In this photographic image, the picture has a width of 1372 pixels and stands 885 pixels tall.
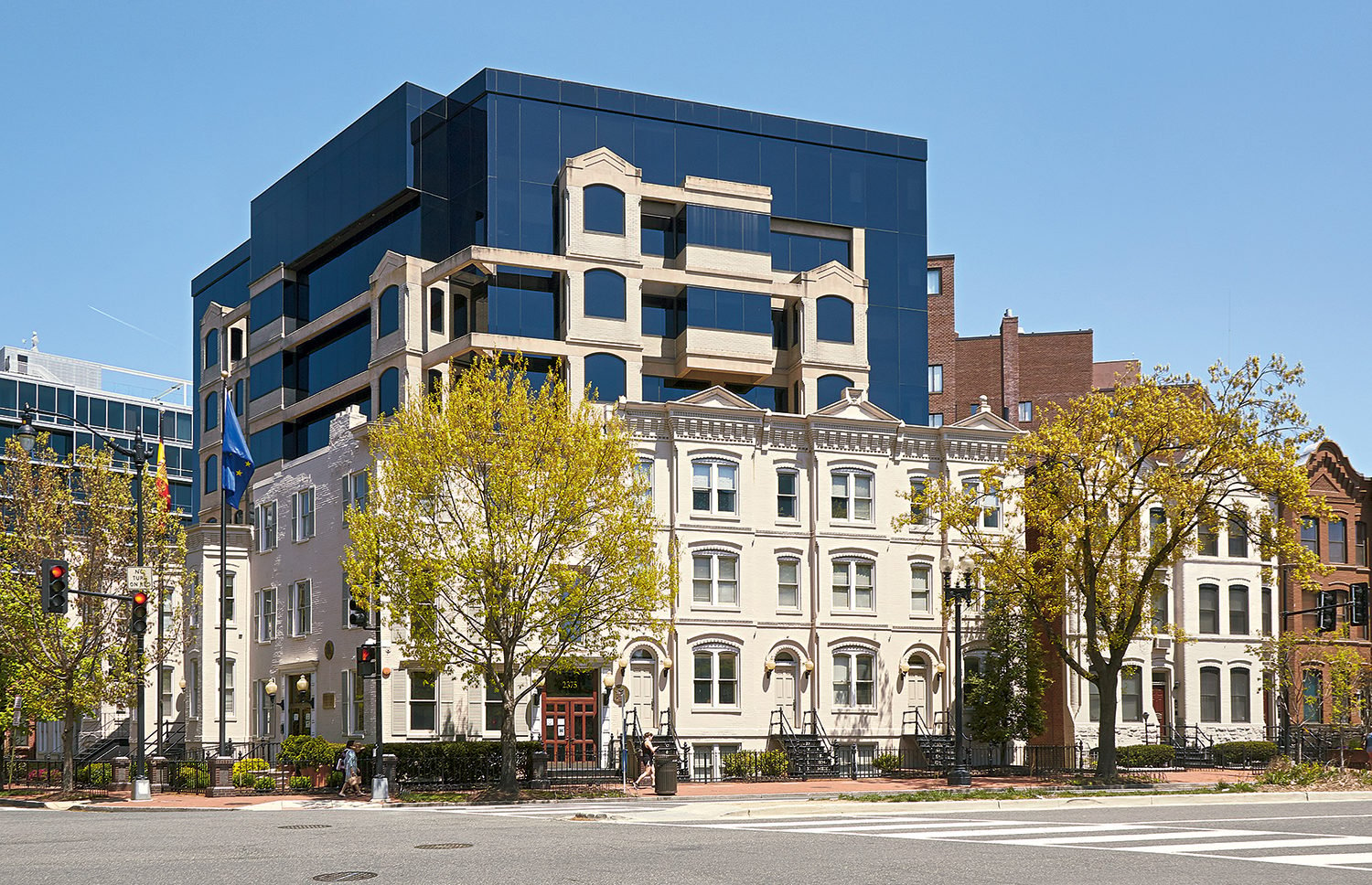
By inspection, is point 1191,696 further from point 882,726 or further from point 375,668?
point 375,668

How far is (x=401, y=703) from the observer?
150 feet

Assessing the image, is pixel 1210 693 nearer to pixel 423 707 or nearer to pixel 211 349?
pixel 423 707

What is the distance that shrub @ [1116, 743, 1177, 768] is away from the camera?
5012cm

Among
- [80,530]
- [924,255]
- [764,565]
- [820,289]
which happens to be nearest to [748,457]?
[764,565]

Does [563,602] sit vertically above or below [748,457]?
below

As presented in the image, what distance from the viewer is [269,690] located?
51.7 m

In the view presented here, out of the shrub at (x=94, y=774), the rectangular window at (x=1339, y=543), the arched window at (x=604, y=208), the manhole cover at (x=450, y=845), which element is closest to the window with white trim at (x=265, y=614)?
the shrub at (x=94, y=774)

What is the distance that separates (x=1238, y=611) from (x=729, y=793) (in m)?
31.0

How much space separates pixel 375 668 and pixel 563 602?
16.8ft

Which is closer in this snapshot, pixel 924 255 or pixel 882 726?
pixel 882 726

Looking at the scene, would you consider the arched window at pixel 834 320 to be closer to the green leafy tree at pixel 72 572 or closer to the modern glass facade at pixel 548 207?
the modern glass facade at pixel 548 207

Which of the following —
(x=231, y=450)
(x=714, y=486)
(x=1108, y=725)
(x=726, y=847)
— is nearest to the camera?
(x=726, y=847)

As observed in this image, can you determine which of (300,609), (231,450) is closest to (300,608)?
(300,609)

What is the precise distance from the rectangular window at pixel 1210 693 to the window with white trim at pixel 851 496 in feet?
56.0
